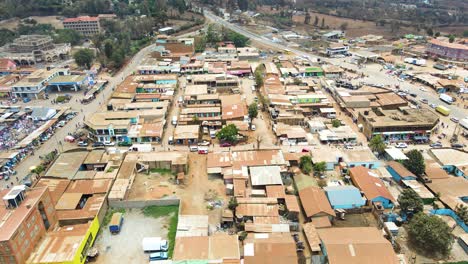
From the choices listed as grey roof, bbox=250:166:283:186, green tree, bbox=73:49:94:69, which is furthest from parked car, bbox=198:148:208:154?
green tree, bbox=73:49:94:69

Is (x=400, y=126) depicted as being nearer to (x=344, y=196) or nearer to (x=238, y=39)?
(x=344, y=196)

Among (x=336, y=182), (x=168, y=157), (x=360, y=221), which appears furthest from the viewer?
(x=168, y=157)

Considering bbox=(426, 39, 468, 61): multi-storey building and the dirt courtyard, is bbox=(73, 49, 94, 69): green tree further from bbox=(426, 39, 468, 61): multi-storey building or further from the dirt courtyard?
bbox=(426, 39, 468, 61): multi-storey building

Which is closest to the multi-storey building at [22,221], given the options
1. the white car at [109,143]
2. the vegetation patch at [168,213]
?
the vegetation patch at [168,213]

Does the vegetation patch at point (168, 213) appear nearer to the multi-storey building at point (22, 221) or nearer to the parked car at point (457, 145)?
the multi-storey building at point (22, 221)

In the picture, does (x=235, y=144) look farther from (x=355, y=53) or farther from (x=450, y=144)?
(x=355, y=53)

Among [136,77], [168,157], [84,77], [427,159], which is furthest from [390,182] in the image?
[84,77]

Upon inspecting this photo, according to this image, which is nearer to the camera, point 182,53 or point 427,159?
point 427,159

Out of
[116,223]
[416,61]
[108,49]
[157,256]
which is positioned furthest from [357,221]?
[108,49]
